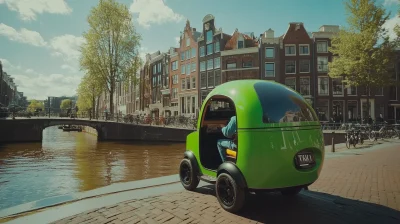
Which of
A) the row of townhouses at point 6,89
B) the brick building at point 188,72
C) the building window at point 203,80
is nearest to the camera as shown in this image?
the building window at point 203,80

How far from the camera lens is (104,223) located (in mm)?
3668

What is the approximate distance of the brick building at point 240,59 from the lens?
3743 centimetres

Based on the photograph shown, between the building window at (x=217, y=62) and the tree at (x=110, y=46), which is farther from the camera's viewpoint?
the building window at (x=217, y=62)

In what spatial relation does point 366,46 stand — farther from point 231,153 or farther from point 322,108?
point 231,153

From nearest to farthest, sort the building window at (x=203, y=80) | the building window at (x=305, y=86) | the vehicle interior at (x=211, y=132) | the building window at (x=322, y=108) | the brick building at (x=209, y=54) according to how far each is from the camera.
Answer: the vehicle interior at (x=211, y=132)
the building window at (x=322, y=108)
the building window at (x=305, y=86)
the brick building at (x=209, y=54)
the building window at (x=203, y=80)

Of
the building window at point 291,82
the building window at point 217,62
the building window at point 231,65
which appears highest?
the building window at point 217,62

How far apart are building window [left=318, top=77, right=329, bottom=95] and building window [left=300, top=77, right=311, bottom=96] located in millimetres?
1337

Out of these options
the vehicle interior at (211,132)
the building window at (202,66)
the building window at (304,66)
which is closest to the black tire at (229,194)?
the vehicle interior at (211,132)

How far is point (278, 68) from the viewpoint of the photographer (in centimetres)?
3678

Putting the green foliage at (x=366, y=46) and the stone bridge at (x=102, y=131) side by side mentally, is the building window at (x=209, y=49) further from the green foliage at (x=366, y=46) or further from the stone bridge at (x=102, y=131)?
the green foliage at (x=366, y=46)

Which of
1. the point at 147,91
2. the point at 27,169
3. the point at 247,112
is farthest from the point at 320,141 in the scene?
the point at 147,91

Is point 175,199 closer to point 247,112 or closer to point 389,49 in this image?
point 247,112

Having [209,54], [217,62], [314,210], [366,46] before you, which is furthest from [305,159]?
[209,54]

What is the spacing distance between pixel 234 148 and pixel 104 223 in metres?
2.18
